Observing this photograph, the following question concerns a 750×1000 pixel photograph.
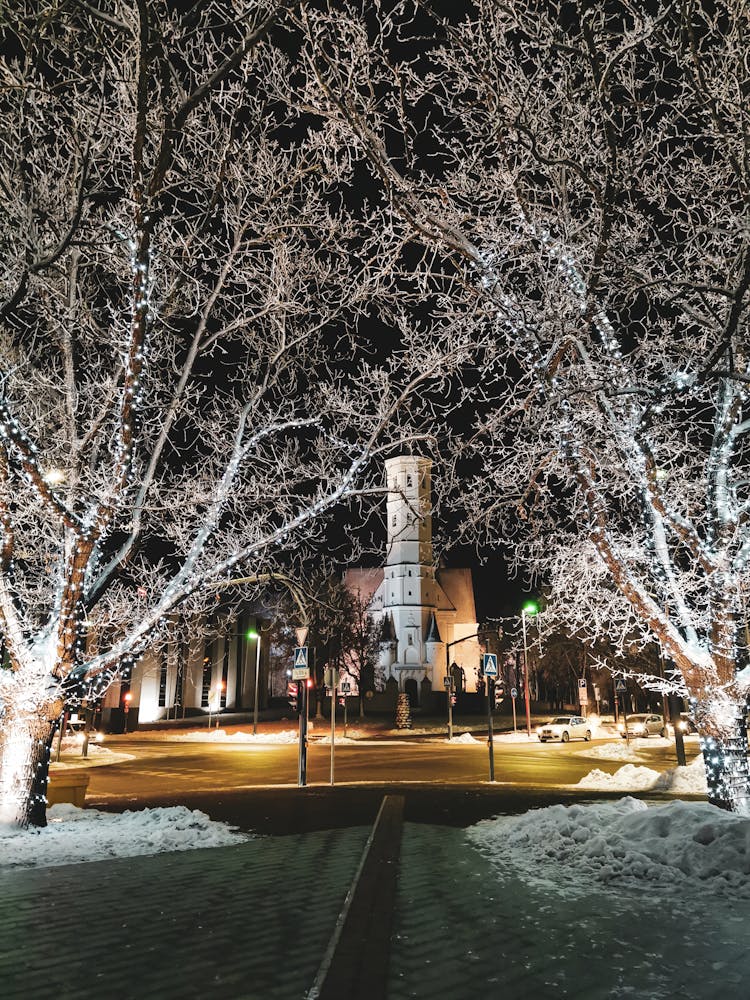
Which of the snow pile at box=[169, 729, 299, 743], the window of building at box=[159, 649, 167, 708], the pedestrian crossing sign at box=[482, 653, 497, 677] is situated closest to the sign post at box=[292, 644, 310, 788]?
the pedestrian crossing sign at box=[482, 653, 497, 677]

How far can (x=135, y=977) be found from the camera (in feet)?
15.9

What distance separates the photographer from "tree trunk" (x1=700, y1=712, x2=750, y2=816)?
998 centimetres

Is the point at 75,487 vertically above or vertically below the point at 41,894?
above

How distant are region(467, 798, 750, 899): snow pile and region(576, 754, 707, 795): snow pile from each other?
864 cm

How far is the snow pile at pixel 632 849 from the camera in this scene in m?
7.19

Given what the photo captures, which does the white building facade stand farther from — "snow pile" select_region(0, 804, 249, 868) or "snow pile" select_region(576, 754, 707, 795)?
"snow pile" select_region(0, 804, 249, 868)

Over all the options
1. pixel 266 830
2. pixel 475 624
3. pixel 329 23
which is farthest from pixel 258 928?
pixel 475 624

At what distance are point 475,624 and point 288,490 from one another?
97743 mm

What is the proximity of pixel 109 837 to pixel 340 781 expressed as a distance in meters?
11.1

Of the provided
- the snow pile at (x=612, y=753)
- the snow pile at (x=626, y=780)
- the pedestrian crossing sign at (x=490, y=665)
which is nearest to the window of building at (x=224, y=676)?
the snow pile at (x=612, y=753)

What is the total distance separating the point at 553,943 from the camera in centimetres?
544

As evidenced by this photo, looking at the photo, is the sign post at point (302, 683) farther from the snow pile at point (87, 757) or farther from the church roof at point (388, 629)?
the church roof at point (388, 629)

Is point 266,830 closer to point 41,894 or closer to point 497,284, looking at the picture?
point 41,894

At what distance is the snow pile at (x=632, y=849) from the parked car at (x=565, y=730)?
3238 centimetres
